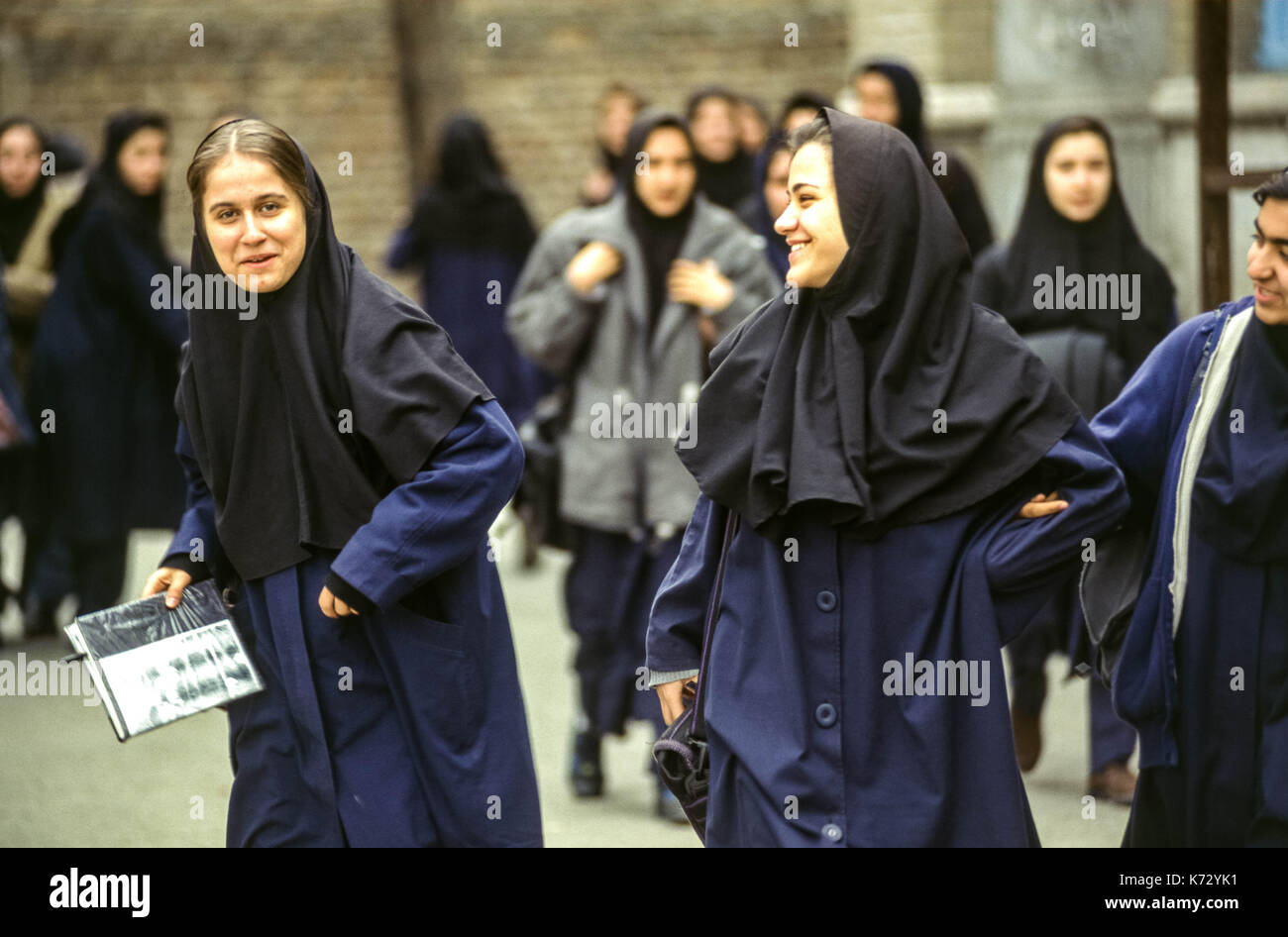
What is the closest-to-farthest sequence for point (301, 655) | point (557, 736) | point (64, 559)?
point (301, 655), point (557, 736), point (64, 559)

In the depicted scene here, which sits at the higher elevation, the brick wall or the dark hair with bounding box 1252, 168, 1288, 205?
the brick wall

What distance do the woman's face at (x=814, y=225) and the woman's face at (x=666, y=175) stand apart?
8.64 feet

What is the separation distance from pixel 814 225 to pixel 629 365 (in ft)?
8.77

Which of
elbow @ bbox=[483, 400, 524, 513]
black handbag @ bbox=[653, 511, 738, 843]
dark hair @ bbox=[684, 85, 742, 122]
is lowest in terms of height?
black handbag @ bbox=[653, 511, 738, 843]

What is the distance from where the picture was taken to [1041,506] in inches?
127

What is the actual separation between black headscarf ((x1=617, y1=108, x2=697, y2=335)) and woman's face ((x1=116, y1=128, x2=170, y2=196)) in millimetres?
2421

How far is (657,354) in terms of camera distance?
5.86 meters

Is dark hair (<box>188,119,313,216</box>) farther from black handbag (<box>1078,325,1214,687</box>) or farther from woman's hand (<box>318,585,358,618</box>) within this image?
black handbag (<box>1078,325,1214,687</box>)

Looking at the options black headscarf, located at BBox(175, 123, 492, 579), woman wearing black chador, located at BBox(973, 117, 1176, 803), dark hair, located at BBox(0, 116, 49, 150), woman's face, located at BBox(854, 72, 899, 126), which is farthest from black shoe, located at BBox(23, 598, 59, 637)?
black headscarf, located at BBox(175, 123, 492, 579)

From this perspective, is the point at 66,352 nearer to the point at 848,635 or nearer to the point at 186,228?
the point at 848,635

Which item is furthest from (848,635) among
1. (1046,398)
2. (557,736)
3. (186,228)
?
(186,228)

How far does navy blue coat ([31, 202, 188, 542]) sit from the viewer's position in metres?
7.71

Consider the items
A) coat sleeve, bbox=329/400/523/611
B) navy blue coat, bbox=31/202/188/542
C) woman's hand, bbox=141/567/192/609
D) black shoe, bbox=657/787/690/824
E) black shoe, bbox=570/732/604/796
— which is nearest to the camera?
coat sleeve, bbox=329/400/523/611
